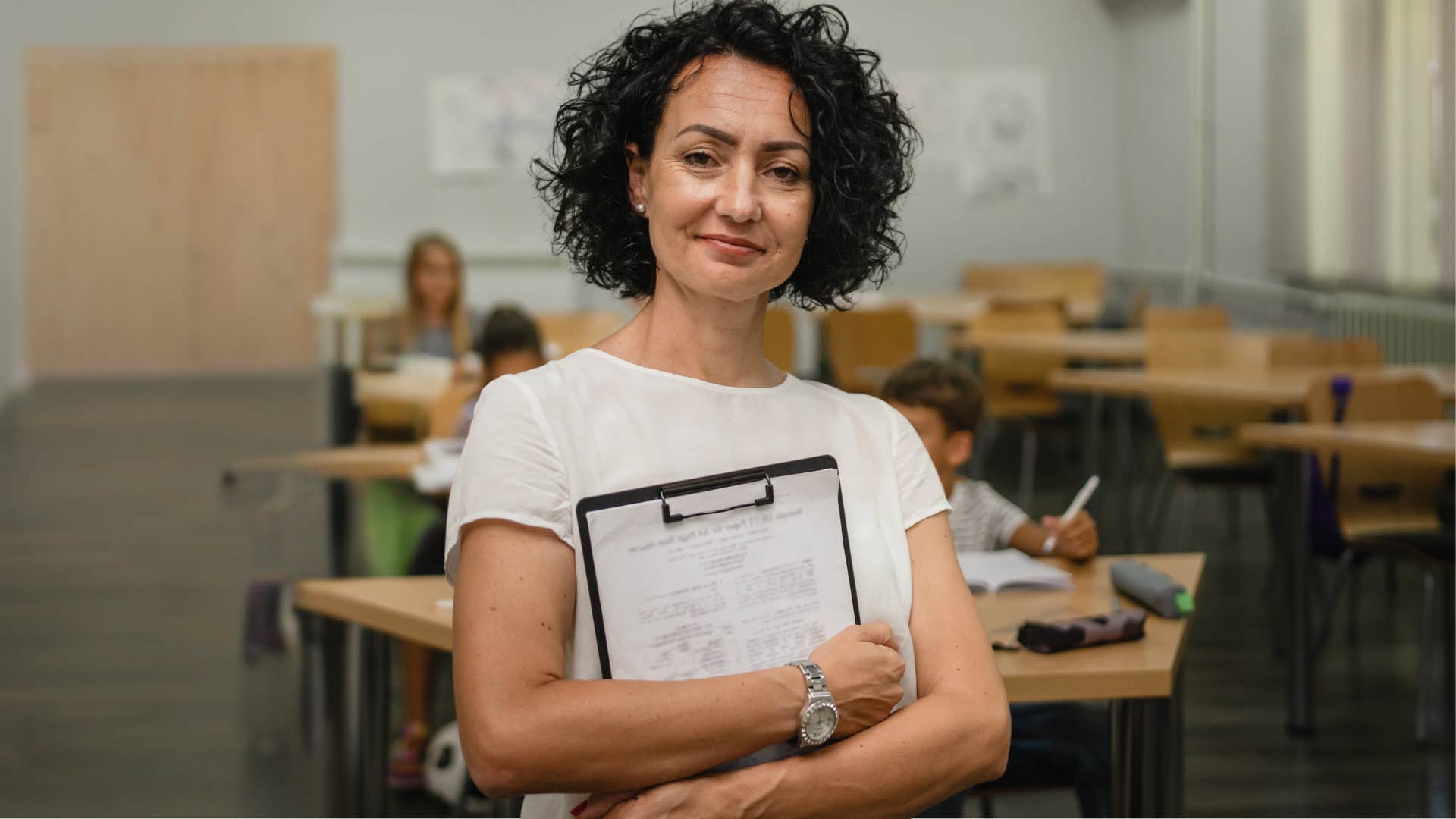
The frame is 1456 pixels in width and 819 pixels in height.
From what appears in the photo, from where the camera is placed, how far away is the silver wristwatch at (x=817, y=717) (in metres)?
1.53

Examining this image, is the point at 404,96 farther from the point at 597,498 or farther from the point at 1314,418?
the point at 597,498

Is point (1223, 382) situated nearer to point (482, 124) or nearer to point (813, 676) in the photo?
point (813, 676)

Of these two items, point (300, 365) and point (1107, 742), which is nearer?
point (1107, 742)

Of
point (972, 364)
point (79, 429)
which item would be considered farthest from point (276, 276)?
point (972, 364)

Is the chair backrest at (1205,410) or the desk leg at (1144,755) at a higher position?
the chair backrest at (1205,410)

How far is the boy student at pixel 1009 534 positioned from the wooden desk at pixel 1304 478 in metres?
1.27

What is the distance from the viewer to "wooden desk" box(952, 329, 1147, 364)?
7035 mm

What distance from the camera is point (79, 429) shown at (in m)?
10.6

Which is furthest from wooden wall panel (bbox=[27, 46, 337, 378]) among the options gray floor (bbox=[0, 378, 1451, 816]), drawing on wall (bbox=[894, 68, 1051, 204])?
gray floor (bbox=[0, 378, 1451, 816])

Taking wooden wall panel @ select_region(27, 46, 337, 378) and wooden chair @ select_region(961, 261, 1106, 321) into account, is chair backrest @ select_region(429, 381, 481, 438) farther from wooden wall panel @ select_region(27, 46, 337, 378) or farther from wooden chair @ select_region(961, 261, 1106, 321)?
wooden wall panel @ select_region(27, 46, 337, 378)

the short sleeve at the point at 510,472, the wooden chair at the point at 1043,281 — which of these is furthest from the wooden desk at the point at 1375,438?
the wooden chair at the point at 1043,281

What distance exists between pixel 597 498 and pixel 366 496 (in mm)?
3272

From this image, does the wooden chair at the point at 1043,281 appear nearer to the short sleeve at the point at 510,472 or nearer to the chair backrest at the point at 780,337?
the chair backrest at the point at 780,337

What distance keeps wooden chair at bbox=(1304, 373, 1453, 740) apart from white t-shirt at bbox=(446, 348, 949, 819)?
3.02 m
